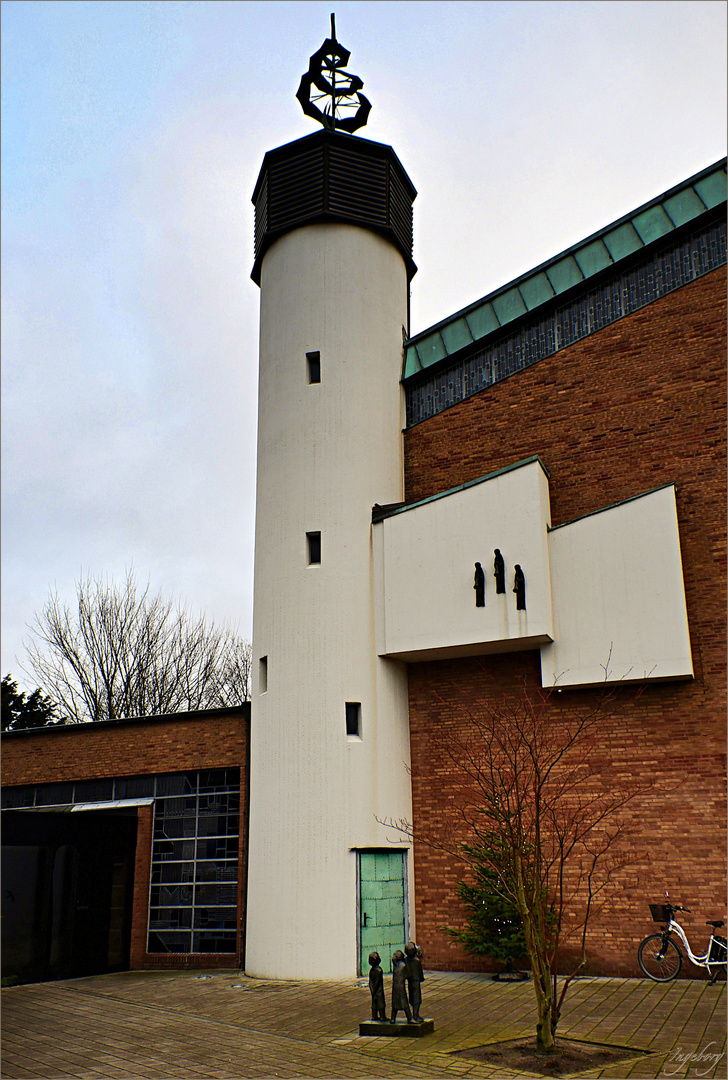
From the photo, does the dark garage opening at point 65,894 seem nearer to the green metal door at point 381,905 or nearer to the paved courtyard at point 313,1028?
the paved courtyard at point 313,1028

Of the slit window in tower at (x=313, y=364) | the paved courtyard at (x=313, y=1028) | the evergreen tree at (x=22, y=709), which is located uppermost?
the slit window in tower at (x=313, y=364)

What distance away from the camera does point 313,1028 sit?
37.5 feet

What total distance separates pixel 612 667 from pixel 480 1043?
6.81m

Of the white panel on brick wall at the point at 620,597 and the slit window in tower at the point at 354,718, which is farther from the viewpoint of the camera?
the slit window in tower at the point at 354,718

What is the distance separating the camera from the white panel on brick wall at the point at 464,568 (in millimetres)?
15977

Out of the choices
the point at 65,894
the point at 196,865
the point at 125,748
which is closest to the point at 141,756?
the point at 125,748

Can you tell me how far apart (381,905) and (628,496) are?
859cm

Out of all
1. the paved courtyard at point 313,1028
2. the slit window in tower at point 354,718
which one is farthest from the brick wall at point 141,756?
the slit window in tower at point 354,718

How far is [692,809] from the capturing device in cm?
1456

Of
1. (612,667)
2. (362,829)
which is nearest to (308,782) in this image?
(362,829)

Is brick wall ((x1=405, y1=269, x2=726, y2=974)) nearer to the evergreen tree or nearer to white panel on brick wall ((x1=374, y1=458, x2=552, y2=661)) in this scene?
white panel on brick wall ((x1=374, y1=458, x2=552, y2=661))

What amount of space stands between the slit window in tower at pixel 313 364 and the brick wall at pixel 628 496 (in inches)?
100

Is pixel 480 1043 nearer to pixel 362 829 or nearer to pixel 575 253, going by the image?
pixel 362 829

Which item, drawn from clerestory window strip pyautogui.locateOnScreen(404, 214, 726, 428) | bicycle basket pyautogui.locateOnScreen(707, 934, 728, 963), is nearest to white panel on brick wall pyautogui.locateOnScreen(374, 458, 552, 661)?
clerestory window strip pyautogui.locateOnScreen(404, 214, 726, 428)
